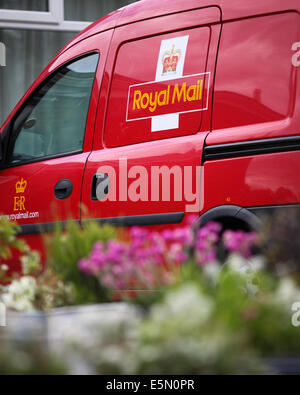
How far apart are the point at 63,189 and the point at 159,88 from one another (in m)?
0.85

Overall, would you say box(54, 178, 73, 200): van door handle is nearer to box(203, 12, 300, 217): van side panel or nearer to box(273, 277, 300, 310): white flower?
box(203, 12, 300, 217): van side panel

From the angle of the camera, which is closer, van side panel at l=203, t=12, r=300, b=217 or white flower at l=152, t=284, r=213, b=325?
white flower at l=152, t=284, r=213, b=325

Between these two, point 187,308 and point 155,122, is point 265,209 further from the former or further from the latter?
point 187,308

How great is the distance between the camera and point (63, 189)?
4.18 m

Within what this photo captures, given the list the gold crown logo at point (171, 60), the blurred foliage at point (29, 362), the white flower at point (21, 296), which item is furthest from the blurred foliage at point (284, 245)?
the gold crown logo at point (171, 60)

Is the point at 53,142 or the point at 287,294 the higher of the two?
the point at 53,142

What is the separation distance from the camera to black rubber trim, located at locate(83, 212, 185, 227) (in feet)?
11.9

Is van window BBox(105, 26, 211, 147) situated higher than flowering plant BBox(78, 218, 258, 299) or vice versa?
van window BBox(105, 26, 211, 147)

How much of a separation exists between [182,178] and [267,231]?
1.71m

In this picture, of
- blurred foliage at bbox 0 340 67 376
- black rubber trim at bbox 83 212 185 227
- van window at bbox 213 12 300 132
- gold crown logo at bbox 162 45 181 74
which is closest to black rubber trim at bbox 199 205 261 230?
black rubber trim at bbox 83 212 185 227

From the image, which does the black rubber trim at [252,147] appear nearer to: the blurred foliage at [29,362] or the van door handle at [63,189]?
the van door handle at [63,189]

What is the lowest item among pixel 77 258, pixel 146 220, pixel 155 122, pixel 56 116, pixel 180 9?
pixel 77 258

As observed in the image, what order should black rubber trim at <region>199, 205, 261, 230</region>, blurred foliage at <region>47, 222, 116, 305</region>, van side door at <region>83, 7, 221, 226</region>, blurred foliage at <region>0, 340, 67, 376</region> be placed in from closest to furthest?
blurred foliage at <region>0, 340, 67, 376</region>
blurred foliage at <region>47, 222, 116, 305</region>
black rubber trim at <region>199, 205, 261, 230</region>
van side door at <region>83, 7, 221, 226</region>

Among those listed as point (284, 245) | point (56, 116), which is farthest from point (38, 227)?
point (284, 245)
